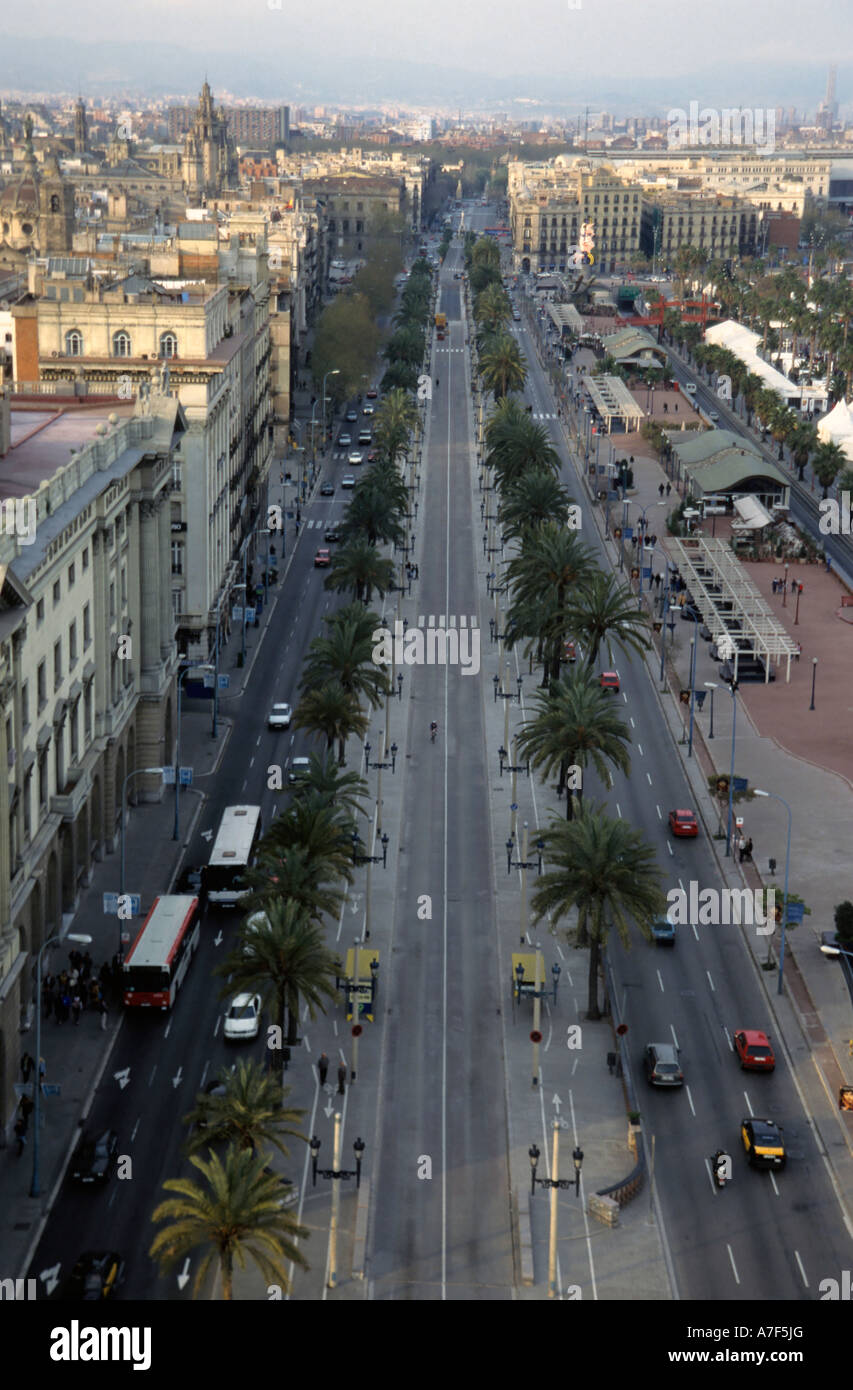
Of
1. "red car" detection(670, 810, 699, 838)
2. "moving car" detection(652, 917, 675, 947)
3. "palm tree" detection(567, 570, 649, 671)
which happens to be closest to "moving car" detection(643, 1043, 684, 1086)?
"moving car" detection(652, 917, 675, 947)

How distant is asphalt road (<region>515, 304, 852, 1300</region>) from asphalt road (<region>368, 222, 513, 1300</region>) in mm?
5625

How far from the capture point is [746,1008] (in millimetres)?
75562

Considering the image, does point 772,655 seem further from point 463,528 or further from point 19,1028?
point 19,1028

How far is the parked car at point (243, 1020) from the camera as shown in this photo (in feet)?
232

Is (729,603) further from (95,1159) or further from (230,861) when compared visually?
(95,1159)

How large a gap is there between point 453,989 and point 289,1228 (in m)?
25.9

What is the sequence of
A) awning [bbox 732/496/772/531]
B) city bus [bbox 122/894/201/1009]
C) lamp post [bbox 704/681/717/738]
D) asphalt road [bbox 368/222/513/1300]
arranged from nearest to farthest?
asphalt road [bbox 368/222/513/1300] < city bus [bbox 122/894/201/1009] < lamp post [bbox 704/681/717/738] < awning [bbox 732/496/772/531]

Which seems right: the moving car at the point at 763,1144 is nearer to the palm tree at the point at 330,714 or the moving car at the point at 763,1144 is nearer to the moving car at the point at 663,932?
the moving car at the point at 663,932

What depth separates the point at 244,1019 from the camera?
70750mm

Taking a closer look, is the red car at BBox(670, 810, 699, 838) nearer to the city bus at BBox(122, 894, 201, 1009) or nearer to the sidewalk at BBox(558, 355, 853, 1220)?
the sidewalk at BBox(558, 355, 853, 1220)

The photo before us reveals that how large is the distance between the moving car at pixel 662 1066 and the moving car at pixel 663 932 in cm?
1095

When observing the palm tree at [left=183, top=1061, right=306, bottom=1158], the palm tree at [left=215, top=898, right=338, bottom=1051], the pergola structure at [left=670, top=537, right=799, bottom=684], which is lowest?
the palm tree at [left=183, top=1061, right=306, bottom=1158]

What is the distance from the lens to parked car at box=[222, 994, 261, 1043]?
70562 mm

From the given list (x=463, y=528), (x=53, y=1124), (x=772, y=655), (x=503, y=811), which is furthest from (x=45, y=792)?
(x=463, y=528)
